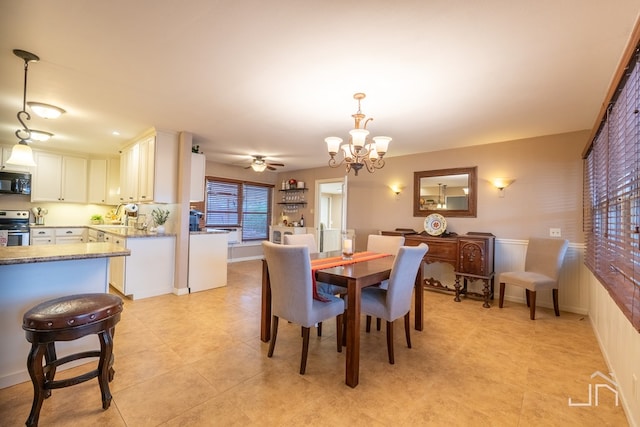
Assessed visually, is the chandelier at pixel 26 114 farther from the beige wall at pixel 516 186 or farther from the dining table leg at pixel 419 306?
the beige wall at pixel 516 186

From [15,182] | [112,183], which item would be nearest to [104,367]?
[15,182]

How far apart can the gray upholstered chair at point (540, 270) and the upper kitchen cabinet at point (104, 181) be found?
6.79m

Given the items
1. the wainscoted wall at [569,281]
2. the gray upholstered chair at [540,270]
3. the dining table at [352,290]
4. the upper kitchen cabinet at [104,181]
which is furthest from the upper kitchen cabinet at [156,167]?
the wainscoted wall at [569,281]

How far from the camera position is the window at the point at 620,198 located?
1.59 meters

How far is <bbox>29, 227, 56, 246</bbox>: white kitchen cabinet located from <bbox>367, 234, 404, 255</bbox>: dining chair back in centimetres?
547

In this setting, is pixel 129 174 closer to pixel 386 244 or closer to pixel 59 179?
pixel 59 179

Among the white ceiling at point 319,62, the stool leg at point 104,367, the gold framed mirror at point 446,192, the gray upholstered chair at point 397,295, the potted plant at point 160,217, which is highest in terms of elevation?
the white ceiling at point 319,62

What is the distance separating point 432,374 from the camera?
7.07 feet

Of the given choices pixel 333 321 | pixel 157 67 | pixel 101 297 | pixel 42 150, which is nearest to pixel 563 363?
pixel 333 321

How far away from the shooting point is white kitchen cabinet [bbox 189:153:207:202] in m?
4.26

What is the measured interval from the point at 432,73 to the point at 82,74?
9.50 ft

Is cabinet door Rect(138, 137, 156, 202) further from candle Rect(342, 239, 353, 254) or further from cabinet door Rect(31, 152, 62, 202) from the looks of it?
candle Rect(342, 239, 353, 254)

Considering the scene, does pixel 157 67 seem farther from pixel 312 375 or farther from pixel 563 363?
pixel 563 363

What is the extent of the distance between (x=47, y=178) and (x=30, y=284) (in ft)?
14.6
